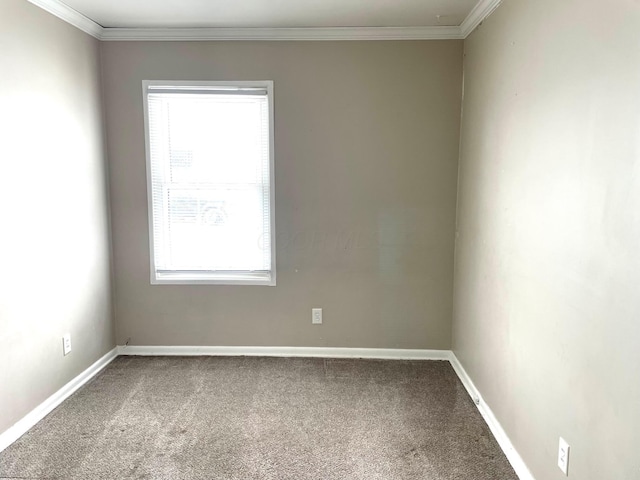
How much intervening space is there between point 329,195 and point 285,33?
1194mm

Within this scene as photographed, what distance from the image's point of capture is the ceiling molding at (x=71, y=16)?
2358 mm

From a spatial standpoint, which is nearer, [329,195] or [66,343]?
[66,343]

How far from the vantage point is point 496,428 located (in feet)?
7.24

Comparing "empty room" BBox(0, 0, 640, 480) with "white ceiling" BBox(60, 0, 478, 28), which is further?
A: "white ceiling" BBox(60, 0, 478, 28)

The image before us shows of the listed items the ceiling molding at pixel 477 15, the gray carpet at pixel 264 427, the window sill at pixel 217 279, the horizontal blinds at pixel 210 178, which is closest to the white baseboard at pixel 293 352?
the gray carpet at pixel 264 427

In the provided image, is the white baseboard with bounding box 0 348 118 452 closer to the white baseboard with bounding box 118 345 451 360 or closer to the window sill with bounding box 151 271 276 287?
the white baseboard with bounding box 118 345 451 360

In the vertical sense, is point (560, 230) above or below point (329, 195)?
below

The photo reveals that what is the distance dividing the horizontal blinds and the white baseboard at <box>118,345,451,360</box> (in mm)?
641

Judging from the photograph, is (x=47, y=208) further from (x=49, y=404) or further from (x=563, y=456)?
(x=563, y=456)

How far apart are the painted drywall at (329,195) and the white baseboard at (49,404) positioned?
331mm

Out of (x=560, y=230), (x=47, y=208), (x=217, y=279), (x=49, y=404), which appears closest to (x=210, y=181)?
(x=217, y=279)

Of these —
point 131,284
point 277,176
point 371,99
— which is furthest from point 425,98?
point 131,284

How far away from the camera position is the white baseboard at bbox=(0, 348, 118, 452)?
2131 millimetres

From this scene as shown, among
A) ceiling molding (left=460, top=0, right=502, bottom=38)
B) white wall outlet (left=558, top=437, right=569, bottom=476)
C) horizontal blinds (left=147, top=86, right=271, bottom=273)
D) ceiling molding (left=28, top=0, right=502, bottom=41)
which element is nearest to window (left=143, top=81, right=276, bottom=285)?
horizontal blinds (left=147, top=86, right=271, bottom=273)
